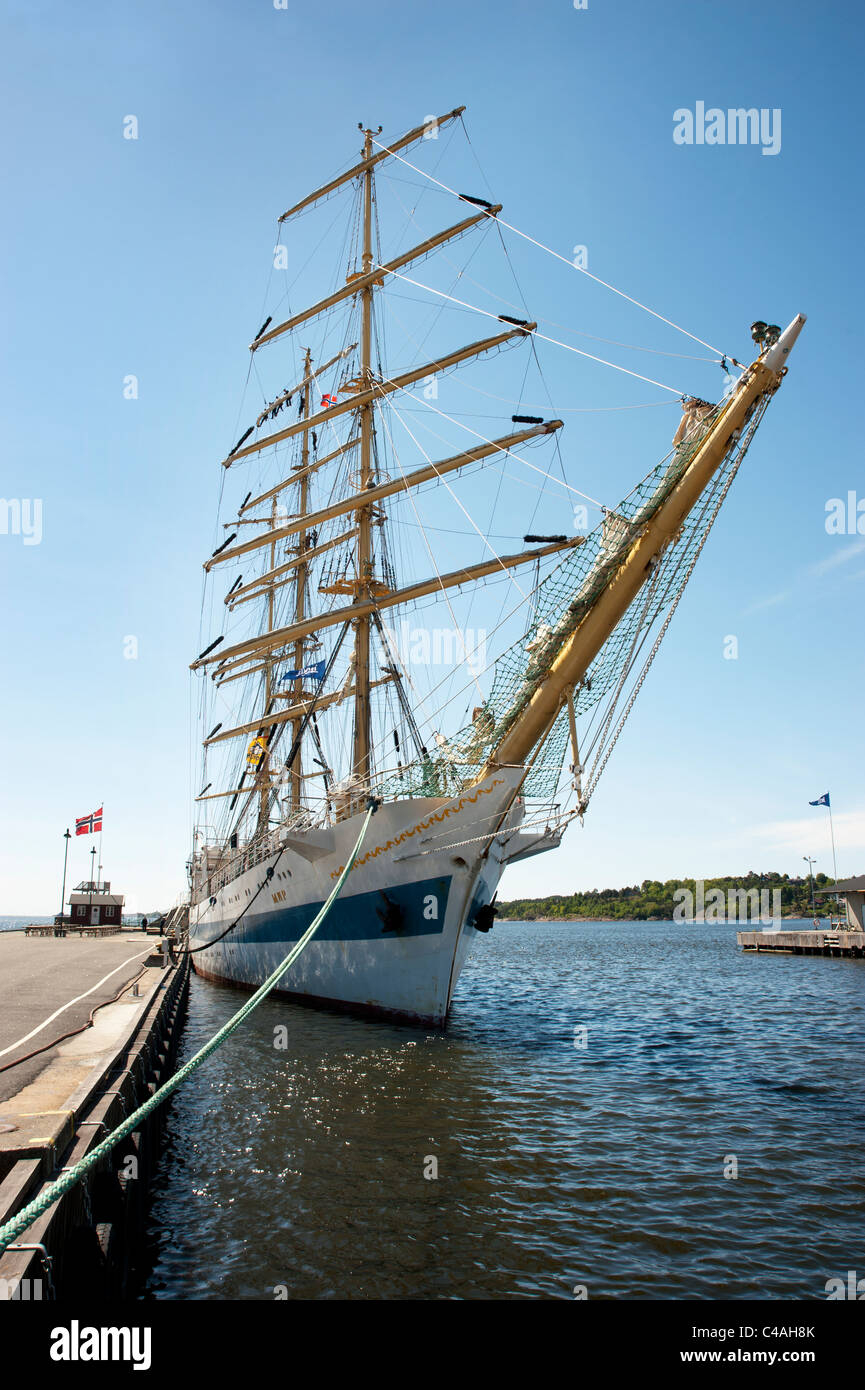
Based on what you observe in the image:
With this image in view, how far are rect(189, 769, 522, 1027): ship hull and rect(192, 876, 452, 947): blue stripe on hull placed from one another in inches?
0.9

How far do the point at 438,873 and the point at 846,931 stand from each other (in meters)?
36.6

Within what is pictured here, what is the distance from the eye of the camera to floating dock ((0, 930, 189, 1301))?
15.9ft

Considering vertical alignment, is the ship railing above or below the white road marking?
above

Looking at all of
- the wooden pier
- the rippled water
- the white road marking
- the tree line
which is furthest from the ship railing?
the tree line

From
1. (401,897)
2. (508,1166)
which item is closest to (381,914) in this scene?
(401,897)

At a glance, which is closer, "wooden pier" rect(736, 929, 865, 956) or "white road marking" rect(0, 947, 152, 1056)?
"white road marking" rect(0, 947, 152, 1056)

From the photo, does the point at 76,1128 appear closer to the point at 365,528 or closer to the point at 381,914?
the point at 381,914

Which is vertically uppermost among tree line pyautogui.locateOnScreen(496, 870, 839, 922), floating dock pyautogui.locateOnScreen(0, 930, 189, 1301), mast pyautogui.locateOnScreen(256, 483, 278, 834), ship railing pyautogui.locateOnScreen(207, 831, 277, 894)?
mast pyautogui.locateOnScreen(256, 483, 278, 834)

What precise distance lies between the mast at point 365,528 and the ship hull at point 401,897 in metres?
3.31

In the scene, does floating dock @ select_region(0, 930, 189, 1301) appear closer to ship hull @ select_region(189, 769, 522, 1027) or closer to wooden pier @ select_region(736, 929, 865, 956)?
ship hull @ select_region(189, 769, 522, 1027)

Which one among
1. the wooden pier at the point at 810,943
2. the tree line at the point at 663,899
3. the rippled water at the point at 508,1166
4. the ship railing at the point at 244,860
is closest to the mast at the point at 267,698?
the ship railing at the point at 244,860

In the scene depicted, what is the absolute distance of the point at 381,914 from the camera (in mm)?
16859
